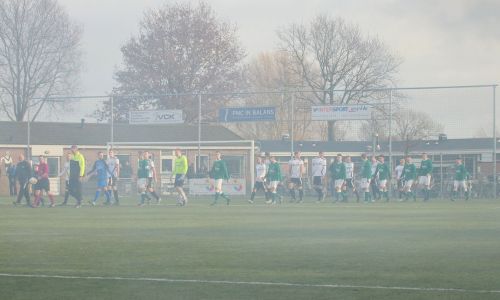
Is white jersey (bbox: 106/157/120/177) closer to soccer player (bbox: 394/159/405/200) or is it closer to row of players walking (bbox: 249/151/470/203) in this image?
row of players walking (bbox: 249/151/470/203)

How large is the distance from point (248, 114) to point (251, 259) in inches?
1153

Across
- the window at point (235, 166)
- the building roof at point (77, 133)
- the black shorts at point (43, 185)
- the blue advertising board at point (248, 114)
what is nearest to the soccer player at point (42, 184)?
the black shorts at point (43, 185)

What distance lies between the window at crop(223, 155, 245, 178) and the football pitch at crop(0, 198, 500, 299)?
81.7 feet

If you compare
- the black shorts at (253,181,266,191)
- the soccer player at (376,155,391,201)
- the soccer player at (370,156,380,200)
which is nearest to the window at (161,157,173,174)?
the soccer player at (370,156,380,200)

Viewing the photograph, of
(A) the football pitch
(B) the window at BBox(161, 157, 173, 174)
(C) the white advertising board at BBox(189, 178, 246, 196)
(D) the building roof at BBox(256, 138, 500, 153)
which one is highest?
(D) the building roof at BBox(256, 138, 500, 153)

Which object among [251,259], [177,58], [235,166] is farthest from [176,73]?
[251,259]

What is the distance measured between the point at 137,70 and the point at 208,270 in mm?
60036

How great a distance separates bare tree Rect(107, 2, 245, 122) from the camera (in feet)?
233

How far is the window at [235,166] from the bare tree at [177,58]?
66.1ft

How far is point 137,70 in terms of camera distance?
71750 mm

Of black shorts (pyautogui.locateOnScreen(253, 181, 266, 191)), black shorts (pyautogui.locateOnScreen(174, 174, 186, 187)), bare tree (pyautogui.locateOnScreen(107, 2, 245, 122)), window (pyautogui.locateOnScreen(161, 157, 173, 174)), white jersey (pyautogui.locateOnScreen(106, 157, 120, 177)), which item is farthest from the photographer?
bare tree (pyautogui.locateOnScreen(107, 2, 245, 122))

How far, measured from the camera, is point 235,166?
1977 inches

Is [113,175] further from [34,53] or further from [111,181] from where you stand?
[34,53]

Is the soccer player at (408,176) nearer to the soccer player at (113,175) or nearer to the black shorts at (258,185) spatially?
the black shorts at (258,185)
